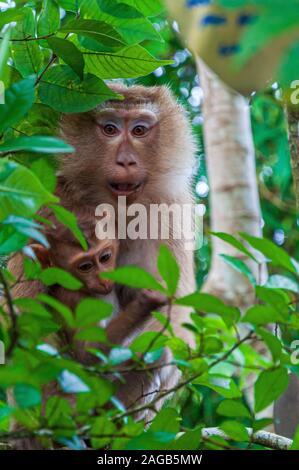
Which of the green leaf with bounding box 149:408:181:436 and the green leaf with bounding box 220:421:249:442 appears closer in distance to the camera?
the green leaf with bounding box 149:408:181:436

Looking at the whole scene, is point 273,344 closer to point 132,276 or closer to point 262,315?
point 262,315

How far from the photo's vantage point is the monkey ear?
191 centimetres

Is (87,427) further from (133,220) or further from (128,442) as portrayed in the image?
(133,220)

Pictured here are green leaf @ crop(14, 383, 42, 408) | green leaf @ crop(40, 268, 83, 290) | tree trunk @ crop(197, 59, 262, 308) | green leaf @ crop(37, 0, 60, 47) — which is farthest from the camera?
tree trunk @ crop(197, 59, 262, 308)

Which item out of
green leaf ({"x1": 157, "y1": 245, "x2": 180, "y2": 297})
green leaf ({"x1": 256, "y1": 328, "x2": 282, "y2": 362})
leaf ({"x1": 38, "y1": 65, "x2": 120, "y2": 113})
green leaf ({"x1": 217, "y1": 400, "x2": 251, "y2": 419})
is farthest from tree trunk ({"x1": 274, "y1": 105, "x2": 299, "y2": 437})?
green leaf ({"x1": 157, "y1": 245, "x2": 180, "y2": 297})

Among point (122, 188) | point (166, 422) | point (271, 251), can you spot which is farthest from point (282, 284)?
point (122, 188)

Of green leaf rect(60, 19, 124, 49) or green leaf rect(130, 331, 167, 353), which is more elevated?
green leaf rect(60, 19, 124, 49)

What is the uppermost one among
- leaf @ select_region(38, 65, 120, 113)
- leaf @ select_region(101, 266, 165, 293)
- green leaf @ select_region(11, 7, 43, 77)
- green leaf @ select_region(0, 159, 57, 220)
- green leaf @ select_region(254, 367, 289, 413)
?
green leaf @ select_region(11, 7, 43, 77)

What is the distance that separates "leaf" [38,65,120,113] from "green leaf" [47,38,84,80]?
2.3 inches

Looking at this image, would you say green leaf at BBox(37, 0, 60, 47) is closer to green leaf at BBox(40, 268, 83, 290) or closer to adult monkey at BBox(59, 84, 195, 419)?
green leaf at BBox(40, 268, 83, 290)

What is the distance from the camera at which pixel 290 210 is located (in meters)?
6.04

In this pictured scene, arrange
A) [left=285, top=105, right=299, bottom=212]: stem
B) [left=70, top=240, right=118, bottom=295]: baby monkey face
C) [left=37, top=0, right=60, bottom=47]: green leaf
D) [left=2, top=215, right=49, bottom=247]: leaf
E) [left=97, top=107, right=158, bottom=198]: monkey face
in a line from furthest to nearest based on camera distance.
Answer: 1. [left=97, top=107, right=158, bottom=198]: monkey face
2. [left=70, top=240, right=118, bottom=295]: baby monkey face
3. [left=285, top=105, right=299, bottom=212]: stem
4. [left=37, top=0, right=60, bottom=47]: green leaf
5. [left=2, top=215, right=49, bottom=247]: leaf

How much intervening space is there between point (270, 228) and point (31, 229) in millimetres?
5451
